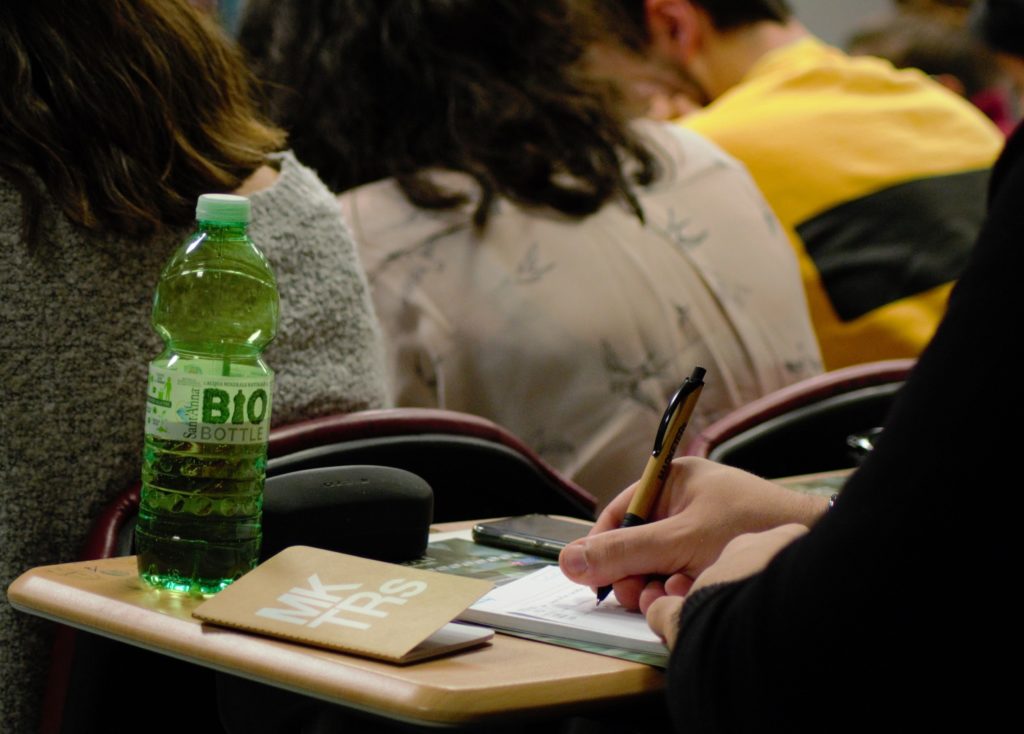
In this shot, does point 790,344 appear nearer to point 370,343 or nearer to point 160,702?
point 370,343

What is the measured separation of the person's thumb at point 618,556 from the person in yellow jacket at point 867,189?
1548mm

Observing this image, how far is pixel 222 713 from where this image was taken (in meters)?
0.98

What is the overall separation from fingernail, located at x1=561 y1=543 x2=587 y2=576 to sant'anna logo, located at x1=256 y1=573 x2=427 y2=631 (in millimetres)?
112

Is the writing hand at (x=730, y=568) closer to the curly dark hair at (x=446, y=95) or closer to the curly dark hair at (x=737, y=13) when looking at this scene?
the curly dark hair at (x=446, y=95)

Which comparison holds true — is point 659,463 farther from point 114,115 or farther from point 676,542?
point 114,115

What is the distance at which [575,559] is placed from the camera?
3.03 ft

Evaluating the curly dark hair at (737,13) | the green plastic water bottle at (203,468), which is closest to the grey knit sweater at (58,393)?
the green plastic water bottle at (203,468)

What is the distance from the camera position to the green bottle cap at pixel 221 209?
1005 mm

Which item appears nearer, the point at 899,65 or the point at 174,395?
the point at 174,395

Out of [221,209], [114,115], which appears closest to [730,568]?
[221,209]

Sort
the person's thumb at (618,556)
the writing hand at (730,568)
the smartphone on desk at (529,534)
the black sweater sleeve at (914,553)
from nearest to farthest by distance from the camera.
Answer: the black sweater sleeve at (914,553)
the writing hand at (730,568)
the person's thumb at (618,556)
the smartphone on desk at (529,534)

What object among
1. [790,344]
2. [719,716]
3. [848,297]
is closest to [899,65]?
[848,297]

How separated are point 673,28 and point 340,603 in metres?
2.30

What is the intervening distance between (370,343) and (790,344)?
0.77 metres
